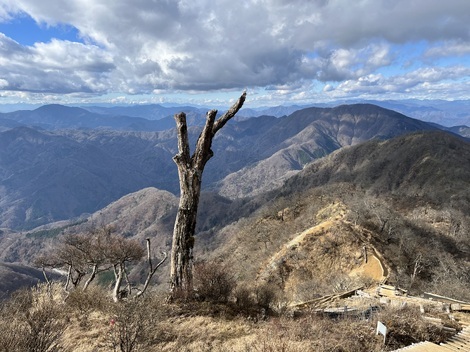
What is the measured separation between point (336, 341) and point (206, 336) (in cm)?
326

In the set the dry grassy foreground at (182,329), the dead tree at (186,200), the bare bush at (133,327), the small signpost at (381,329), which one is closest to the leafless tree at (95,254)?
→ the dead tree at (186,200)

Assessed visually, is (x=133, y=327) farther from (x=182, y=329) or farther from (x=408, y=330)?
(x=408, y=330)

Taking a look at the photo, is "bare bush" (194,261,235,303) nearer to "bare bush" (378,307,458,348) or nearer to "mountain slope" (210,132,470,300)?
"bare bush" (378,307,458,348)

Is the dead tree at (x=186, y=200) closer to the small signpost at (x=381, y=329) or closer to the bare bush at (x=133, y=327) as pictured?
the bare bush at (x=133, y=327)

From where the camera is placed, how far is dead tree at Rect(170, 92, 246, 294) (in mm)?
11305

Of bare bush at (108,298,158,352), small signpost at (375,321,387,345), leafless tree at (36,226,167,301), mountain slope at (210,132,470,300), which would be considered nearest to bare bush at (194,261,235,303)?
bare bush at (108,298,158,352)

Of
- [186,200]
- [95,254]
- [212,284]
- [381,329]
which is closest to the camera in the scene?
[381,329]

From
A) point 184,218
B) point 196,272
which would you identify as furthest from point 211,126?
point 196,272

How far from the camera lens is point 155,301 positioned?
9.29 meters

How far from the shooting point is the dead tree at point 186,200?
11305 mm

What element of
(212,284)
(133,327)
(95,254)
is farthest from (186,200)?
(95,254)

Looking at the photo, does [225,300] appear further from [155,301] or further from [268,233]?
[268,233]

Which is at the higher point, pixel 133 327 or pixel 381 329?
pixel 133 327

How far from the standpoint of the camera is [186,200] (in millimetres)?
11438
